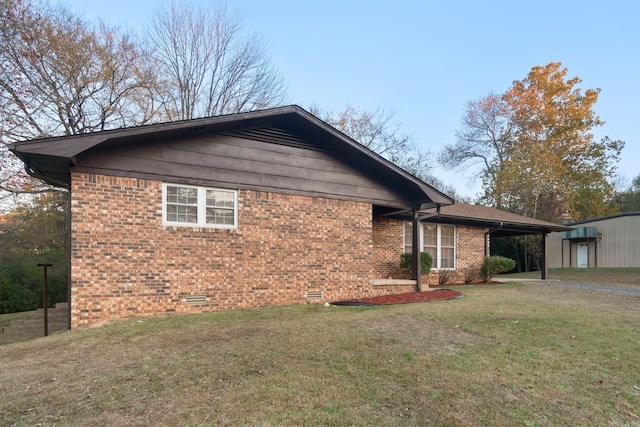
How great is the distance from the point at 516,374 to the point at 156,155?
7.63 m

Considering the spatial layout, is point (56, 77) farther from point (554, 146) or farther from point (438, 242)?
point (554, 146)

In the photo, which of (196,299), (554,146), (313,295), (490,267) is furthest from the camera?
(554,146)

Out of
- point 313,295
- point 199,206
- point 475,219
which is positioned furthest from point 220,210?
point 475,219

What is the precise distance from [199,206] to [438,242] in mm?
10435

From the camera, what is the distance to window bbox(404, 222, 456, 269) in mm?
15141

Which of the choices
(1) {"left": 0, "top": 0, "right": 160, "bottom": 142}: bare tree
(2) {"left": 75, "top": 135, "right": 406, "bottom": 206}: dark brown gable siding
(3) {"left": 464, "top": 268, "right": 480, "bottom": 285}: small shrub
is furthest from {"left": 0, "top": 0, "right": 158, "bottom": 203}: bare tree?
(3) {"left": 464, "top": 268, "right": 480, "bottom": 285}: small shrub

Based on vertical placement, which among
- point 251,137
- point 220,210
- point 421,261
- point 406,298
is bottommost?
point 406,298

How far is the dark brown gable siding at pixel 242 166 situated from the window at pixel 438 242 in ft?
13.0

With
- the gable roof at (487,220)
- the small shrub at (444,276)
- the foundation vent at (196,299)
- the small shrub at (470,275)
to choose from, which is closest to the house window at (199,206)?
the foundation vent at (196,299)

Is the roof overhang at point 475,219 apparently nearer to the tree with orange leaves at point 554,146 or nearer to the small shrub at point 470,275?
the small shrub at point 470,275

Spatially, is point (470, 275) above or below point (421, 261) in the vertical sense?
below

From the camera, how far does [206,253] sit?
343 inches

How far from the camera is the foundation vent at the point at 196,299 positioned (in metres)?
8.45

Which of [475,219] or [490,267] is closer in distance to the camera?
[475,219]
